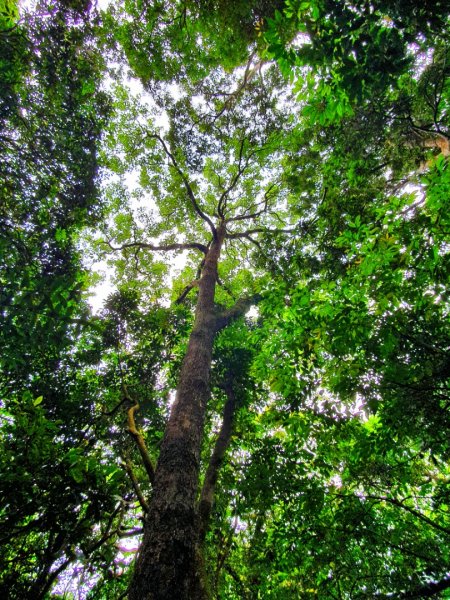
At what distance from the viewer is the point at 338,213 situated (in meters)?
5.88

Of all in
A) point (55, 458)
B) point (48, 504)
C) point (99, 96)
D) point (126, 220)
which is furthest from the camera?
point (126, 220)

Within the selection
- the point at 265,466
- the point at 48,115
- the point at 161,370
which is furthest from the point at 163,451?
the point at 48,115

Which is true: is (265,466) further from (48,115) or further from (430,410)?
(48,115)

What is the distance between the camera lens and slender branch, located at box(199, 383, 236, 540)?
202 inches

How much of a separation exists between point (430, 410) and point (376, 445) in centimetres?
144

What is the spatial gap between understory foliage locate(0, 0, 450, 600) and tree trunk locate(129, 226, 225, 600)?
71 millimetres

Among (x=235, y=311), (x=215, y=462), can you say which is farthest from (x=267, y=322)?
(x=215, y=462)

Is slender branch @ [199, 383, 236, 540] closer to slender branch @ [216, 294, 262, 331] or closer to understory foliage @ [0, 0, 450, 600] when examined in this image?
understory foliage @ [0, 0, 450, 600]

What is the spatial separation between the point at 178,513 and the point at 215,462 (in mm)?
3378

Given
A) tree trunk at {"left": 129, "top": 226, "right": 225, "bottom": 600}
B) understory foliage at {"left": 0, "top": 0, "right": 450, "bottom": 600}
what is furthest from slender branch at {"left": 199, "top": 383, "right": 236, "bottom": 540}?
tree trunk at {"left": 129, "top": 226, "right": 225, "bottom": 600}

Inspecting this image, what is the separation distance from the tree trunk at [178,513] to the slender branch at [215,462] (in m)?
1.90

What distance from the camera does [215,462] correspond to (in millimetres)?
6328

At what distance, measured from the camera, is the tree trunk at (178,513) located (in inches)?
102

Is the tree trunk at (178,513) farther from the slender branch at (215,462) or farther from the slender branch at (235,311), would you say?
the slender branch at (235,311)
